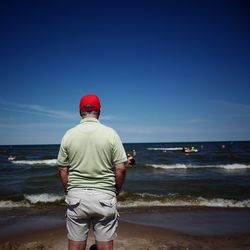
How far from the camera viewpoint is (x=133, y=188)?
563 inches

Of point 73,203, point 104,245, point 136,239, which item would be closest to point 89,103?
point 73,203

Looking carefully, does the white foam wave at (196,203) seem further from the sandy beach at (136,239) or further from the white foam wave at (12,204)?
the white foam wave at (12,204)

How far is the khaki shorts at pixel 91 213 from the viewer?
8.48 ft

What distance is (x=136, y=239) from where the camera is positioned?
5.88 m

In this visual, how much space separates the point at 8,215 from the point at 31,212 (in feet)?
2.50

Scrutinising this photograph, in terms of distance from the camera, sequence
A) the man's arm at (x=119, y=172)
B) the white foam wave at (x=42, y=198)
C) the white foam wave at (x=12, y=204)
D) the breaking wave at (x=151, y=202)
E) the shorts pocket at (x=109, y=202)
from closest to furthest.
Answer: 1. the shorts pocket at (x=109, y=202)
2. the man's arm at (x=119, y=172)
3. the breaking wave at (x=151, y=202)
4. the white foam wave at (x=12, y=204)
5. the white foam wave at (x=42, y=198)

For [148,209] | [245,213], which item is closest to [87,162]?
[148,209]

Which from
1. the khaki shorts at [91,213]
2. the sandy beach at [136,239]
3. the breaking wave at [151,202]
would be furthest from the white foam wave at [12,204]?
the khaki shorts at [91,213]

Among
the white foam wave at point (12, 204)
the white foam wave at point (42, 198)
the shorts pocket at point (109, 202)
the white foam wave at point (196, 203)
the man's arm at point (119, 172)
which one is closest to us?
the shorts pocket at point (109, 202)

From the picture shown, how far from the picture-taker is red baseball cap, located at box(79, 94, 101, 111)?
2.78 meters

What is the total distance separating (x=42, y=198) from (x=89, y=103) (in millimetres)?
10451

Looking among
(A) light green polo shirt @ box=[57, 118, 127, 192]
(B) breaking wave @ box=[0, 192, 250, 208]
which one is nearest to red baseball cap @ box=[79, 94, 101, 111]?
(A) light green polo shirt @ box=[57, 118, 127, 192]

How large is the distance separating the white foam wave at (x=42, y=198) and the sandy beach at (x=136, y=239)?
4.19m

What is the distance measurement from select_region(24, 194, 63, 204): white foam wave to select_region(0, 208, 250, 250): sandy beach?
4.19 meters
